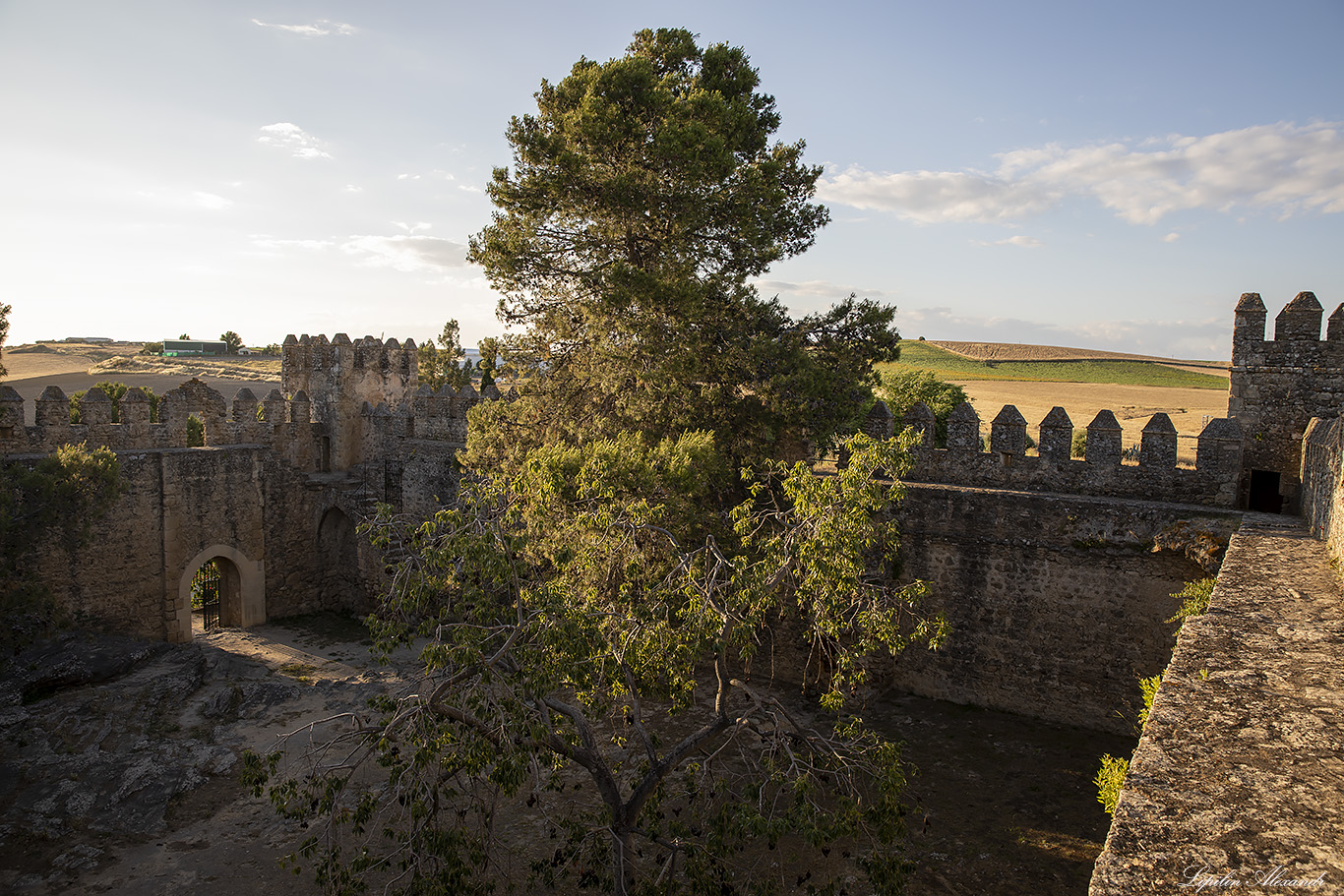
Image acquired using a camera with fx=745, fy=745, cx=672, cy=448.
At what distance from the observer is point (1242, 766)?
114 inches

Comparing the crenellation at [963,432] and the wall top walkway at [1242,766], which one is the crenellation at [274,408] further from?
the wall top walkway at [1242,766]

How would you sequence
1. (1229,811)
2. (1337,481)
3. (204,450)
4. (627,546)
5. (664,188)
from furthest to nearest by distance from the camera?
1. (204,450)
2. (664,188)
3. (627,546)
4. (1337,481)
5. (1229,811)

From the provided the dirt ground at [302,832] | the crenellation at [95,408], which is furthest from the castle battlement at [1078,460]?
the crenellation at [95,408]

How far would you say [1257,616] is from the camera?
4695 millimetres

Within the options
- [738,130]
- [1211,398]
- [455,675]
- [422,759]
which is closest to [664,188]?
[738,130]

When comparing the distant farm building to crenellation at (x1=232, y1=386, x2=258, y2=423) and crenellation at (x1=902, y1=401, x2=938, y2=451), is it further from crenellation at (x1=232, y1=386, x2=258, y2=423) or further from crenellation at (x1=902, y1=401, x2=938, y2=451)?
crenellation at (x1=902, y1=401, x2=938, y2=451)

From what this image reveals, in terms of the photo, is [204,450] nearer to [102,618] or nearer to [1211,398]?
[102,618]

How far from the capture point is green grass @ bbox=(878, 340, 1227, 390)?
42281 mm

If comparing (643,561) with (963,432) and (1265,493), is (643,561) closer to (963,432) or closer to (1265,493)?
(963,432)

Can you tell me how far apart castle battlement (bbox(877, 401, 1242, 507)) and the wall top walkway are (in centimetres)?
556

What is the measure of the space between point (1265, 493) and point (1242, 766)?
357 inches

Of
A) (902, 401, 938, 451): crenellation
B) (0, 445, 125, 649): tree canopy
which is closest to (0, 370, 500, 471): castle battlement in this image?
(0, 445, 125, 649): tree canopy

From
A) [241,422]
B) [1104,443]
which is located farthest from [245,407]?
[1104,443]

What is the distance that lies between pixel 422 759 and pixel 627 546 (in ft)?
9.07
